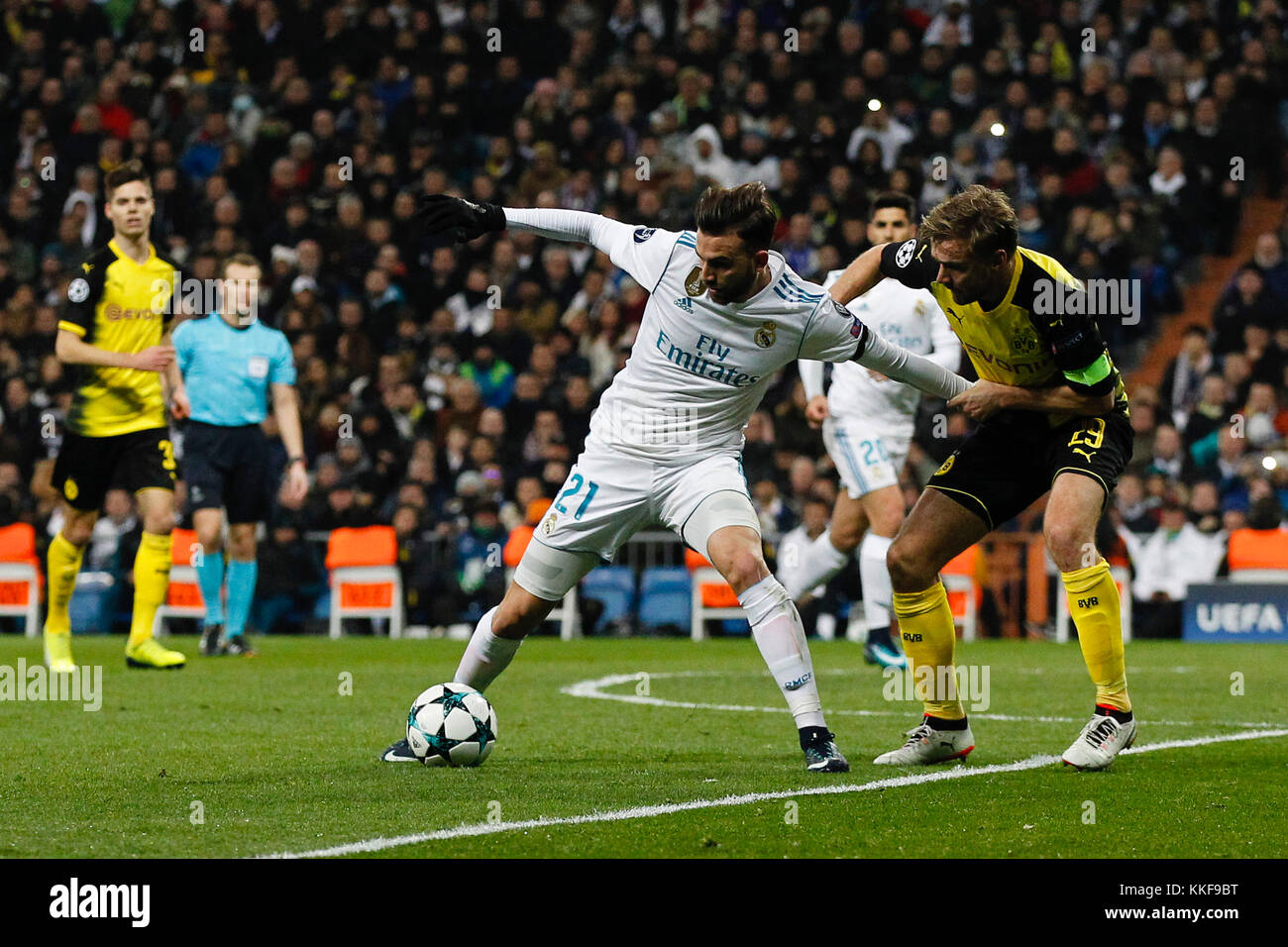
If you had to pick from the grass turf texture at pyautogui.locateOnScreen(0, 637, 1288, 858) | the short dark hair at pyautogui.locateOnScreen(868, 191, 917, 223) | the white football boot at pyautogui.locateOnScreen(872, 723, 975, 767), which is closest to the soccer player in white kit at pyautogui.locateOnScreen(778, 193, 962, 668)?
the short dark hair at pyautogui.locateOnScreen(868, 191, 917, 223)

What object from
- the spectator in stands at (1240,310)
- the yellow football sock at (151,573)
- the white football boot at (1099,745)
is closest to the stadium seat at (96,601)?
the yellow football sock at (151,573)

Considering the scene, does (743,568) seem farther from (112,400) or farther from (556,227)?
(112,400)

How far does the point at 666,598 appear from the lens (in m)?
16.9

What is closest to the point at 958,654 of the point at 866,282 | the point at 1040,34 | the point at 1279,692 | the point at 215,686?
the point at 1279,692

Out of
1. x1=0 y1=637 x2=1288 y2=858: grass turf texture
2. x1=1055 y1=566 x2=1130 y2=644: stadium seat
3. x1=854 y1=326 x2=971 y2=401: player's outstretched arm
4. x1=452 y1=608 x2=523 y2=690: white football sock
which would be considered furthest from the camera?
x1=1055 y1=566 x2=1130 y2=644: stadium seat

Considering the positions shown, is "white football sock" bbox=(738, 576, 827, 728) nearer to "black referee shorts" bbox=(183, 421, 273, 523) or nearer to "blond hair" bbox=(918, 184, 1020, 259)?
"blond hair" bbox=(918, 184, 1020, 259)

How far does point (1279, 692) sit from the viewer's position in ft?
32.4

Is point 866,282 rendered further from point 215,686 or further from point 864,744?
point 215,686

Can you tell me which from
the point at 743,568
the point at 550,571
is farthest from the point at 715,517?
the point at 550,571

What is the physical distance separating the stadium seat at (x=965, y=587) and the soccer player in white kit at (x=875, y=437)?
167 inches

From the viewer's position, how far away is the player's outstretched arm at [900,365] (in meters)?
6.30

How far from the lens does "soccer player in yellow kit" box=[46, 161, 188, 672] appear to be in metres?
10.5

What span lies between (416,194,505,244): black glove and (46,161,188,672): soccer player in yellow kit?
15.1 ft

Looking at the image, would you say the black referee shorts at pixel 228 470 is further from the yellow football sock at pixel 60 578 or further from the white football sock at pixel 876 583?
the white football sock at pixel 876 583
